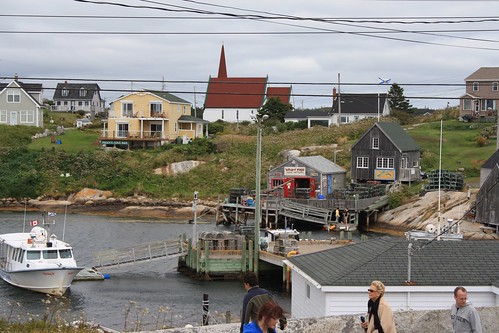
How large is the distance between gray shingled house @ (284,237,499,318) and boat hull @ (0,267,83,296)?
15642 millimetres

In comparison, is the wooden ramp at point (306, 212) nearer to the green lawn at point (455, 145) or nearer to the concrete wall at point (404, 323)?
the green lawn at point (455, 145)

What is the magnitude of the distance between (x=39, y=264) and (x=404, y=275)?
65.6ft

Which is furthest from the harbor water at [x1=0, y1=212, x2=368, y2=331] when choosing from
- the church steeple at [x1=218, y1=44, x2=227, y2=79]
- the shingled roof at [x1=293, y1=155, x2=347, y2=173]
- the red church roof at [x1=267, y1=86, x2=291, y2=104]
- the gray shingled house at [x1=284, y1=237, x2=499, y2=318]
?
the church steeple at [x1=218, y1=44, x2=227, y2=79]

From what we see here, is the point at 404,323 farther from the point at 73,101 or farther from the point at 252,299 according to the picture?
the point at 73,101

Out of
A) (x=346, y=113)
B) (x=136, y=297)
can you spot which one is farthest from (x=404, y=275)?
(x=346, y=113)

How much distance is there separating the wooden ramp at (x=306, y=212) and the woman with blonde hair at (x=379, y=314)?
4878cm

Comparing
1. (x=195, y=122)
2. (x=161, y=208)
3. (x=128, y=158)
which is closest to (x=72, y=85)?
(x=195, y=122)

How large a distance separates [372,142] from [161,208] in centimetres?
1879

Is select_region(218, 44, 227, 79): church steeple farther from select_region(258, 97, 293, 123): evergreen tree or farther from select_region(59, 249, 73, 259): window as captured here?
select_region(59, 249, 73, 259): window

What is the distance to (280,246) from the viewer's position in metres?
40.3

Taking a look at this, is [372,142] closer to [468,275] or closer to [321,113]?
[321,113]

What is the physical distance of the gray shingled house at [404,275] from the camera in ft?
71.2

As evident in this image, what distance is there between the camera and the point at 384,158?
7056cm

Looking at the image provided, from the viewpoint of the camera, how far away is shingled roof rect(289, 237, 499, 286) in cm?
2189
